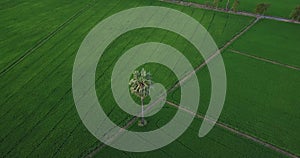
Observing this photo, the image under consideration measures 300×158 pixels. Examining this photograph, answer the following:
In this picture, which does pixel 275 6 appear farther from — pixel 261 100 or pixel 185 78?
pixel 185 78

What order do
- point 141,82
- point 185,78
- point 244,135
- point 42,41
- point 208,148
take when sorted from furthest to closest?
point 42,41, point 185,78, point 244,135, point 208,148, point 141,82

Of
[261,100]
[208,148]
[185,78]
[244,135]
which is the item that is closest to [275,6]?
[261,100]

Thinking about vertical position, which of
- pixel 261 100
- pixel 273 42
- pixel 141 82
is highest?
pixel 141 82

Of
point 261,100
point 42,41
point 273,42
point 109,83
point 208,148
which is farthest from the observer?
point 273,42

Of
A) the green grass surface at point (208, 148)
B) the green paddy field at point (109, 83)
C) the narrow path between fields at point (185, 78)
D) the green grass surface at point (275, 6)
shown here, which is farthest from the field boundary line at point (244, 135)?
the green grass surface at point (275, 6)

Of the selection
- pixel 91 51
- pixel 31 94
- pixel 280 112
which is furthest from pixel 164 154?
pixel 91 51

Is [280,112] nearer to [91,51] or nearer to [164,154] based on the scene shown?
[164,154]

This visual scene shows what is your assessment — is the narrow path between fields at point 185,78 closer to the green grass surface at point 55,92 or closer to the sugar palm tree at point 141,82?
the green grass surface at point 55,92
